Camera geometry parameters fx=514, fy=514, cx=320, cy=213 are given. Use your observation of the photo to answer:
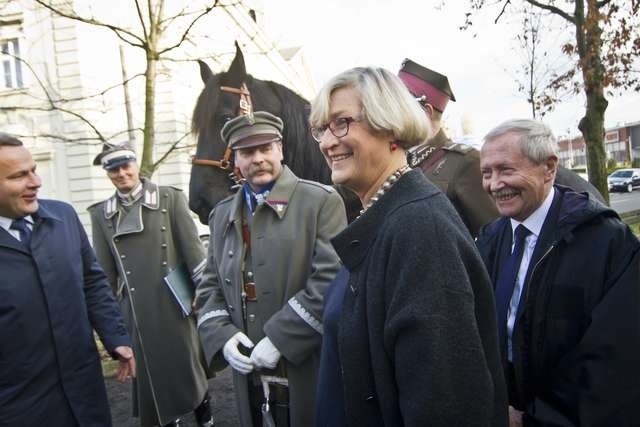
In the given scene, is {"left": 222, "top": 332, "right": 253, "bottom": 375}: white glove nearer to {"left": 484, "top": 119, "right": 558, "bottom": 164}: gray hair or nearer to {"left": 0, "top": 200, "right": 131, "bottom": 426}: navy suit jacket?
{"left": 0, "top": 200, "right": 131, "bottom": 426}: navy suit jacket

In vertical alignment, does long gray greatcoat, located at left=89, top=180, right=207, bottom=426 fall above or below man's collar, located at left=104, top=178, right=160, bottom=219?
below

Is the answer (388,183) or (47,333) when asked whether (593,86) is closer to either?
(388,183)

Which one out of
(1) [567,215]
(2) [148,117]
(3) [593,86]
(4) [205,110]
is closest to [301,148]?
(4) [205,110]

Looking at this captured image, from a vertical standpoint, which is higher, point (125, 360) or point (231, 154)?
point (231, 154)

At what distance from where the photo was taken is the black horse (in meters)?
3.79

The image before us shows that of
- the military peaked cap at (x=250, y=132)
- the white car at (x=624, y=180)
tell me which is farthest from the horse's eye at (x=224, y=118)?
the white car at (x=624, y=180)

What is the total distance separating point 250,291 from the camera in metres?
2.71

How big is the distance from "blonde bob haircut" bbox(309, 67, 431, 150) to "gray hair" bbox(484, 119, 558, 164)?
2.46 feet

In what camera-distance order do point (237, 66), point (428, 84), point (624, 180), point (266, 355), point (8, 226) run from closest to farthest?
point (266, 355)
point (8, 226)
point (428, 84)
point (237, 66)
point (624, 180)

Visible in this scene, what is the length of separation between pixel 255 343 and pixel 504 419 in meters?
1.49

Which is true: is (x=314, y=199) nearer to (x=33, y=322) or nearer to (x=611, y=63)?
(x=33, y=322)

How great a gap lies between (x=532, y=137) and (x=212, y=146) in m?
2.36

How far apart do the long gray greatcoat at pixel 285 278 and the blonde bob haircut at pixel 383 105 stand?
1101 mm

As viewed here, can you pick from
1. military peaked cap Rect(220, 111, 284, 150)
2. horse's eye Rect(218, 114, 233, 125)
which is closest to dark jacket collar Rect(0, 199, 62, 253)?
military peaked cap Rect(220, 111, 284, 150)
